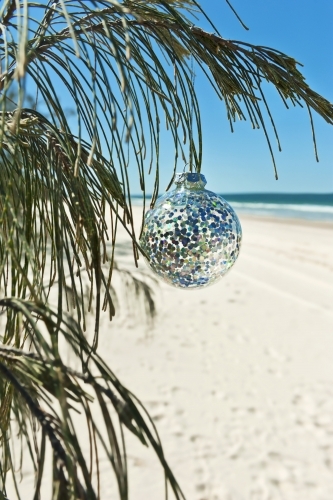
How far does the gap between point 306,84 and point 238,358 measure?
307cm

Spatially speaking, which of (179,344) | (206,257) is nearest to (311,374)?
(179,344)

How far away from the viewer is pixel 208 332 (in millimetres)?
4090

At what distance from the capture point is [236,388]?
317 centimetres

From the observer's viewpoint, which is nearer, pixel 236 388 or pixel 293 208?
pixel 236 388

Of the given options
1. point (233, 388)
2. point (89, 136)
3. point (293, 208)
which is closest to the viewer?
point (89, 136)

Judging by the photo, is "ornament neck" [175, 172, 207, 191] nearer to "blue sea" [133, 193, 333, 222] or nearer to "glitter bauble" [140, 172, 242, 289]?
"glitter bauble" [140, 172, 242, 289]

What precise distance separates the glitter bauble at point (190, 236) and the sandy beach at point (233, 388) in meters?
1.65

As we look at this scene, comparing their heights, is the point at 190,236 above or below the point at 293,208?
above

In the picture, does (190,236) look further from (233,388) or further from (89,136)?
(233,388)

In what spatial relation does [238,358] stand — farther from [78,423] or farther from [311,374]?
[78,423]

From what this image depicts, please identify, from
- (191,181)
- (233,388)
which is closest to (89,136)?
(191,181)

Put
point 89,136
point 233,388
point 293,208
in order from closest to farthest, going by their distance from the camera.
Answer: point 89,136, point 233,388, point 293,208

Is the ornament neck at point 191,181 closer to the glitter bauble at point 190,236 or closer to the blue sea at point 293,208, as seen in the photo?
the glitter bauble at point 190,236

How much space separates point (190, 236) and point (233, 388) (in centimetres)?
253
